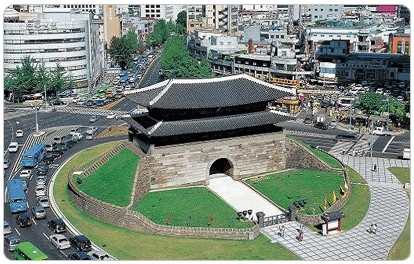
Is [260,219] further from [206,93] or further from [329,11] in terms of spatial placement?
[329,11]

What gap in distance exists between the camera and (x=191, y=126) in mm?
57531

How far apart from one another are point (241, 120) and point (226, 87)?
3662 mm

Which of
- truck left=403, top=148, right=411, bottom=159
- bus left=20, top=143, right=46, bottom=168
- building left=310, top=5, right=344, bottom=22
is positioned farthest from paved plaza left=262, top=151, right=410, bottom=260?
building left=310, top=5, right=344, bottom=22

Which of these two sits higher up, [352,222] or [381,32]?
[381,32]

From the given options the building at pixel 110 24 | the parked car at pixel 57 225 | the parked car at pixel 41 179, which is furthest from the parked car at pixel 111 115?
the building at pixel 110 24

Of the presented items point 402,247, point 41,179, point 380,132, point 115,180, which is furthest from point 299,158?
point 41,179

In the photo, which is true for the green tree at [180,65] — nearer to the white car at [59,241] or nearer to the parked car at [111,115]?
the parked car at [111,115]

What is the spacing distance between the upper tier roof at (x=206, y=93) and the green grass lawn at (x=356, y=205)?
38.2 feet

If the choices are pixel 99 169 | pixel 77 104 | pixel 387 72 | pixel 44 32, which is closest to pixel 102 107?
pixel 77 104

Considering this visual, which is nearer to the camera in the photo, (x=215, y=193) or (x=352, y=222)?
(x=352, y=222)

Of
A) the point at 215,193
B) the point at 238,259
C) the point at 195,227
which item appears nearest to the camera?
the point at 238,259

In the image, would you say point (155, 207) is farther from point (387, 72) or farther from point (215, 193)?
point (387, 72)

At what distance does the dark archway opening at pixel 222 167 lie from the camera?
61.2 metres

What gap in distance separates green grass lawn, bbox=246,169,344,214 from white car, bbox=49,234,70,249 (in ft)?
61.8
